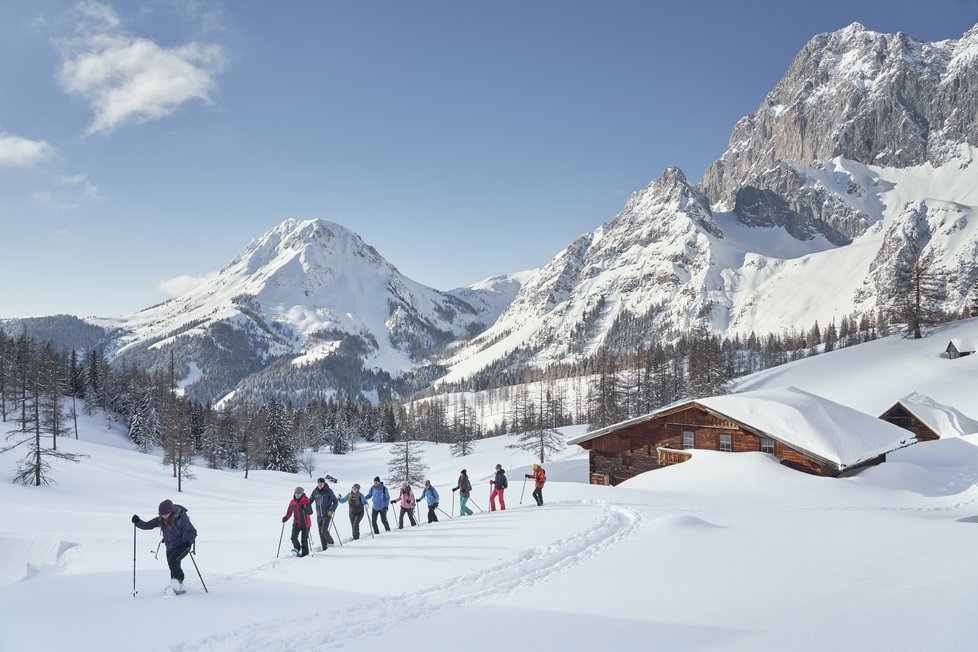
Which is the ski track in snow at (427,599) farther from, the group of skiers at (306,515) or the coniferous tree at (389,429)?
the coniferous tree at (389,429)

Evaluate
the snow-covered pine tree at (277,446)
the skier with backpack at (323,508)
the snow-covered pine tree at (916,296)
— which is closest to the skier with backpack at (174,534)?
the skier with backpack at (323,508)

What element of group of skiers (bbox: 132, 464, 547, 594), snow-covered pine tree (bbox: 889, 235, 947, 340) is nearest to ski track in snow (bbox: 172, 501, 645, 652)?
group of skiers (bbox: 132, 464, 547, 594)

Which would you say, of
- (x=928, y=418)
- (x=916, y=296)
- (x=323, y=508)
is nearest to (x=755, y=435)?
(x=323, y=508)

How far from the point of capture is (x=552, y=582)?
1030 cm

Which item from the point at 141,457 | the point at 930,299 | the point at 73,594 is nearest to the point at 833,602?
the point at 73,594

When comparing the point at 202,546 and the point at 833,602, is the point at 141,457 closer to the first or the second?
the point at 202,546

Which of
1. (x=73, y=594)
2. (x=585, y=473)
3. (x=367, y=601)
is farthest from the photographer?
(x=585, y=473)

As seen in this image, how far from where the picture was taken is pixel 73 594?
10898 millimetres

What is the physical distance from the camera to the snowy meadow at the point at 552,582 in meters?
7.32

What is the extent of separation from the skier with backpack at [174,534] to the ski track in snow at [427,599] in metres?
2.87

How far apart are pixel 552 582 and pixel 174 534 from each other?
25.8ft

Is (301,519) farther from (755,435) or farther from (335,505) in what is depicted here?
(755,435)

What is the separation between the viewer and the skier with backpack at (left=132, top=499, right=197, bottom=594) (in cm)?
1091

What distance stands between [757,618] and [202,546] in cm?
1781
